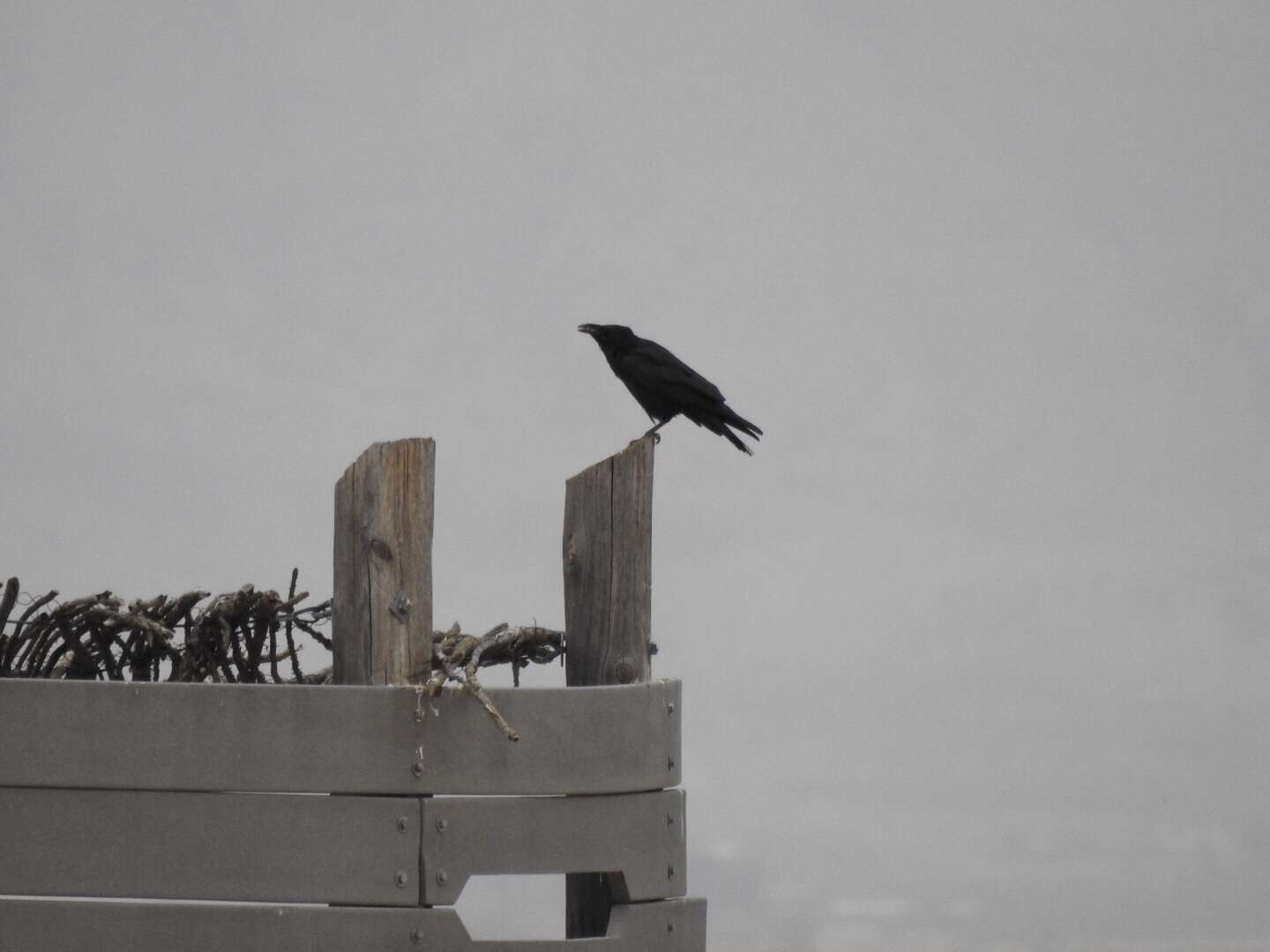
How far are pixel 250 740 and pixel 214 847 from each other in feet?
0.86

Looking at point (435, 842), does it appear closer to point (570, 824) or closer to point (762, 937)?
point (570, 824)

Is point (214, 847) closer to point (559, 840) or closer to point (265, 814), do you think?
point (265, 814)

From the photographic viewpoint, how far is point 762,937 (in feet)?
495

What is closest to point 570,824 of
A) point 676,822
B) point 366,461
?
point 676,822

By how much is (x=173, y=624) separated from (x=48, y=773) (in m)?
0.52

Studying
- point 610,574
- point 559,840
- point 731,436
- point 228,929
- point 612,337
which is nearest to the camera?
point 228,929

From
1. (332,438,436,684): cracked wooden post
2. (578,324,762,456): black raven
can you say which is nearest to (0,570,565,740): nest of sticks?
(332,438,436,684): cracked wooden post

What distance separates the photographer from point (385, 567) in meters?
4.56

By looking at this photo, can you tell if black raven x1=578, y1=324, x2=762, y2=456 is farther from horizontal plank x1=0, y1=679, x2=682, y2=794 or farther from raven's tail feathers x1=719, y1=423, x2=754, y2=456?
horizontal plank x1=0, y1=679, x2=682, y2=794

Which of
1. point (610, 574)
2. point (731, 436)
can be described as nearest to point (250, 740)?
point (610, 574)

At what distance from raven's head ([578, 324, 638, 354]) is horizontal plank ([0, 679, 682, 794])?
4.83m

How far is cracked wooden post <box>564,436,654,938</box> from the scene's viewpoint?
16.1ft

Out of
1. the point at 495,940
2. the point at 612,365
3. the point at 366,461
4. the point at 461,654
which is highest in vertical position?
the point at 612,365

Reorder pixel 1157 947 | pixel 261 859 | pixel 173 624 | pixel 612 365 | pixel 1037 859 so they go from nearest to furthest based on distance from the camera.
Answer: pixel 261 859 < pixel 173 624 < pixel 612 365 < pixel 1157 947 < pixel 1037 859
